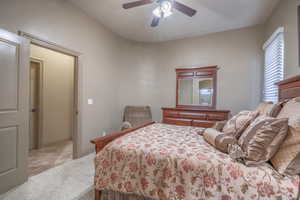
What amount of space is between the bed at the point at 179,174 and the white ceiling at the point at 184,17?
1821 millimetres

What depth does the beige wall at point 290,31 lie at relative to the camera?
189cm

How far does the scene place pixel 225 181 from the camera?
103 centimetres

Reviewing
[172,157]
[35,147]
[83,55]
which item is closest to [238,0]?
[172,157]

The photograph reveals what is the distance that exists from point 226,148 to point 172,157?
1.65 feet

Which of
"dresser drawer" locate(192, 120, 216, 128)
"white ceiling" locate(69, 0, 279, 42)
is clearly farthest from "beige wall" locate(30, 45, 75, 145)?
"dresser drawer" locate(192, 120, 216, 128)

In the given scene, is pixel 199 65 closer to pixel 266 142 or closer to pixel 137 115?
pixel 137 115

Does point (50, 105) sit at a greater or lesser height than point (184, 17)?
lesser

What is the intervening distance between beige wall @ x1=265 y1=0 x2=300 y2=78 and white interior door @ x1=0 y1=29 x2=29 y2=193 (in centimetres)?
365

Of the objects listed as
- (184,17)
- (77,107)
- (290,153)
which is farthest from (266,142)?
(77,107)

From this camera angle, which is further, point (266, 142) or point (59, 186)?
point (59, 186)

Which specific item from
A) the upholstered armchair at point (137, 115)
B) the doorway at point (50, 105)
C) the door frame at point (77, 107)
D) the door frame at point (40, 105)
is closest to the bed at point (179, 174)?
the door frame at point (77, 107)

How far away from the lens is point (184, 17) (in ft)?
9.79

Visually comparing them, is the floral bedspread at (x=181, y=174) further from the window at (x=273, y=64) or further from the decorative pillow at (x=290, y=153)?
the window at (x=273, y=64)

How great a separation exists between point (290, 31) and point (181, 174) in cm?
249
